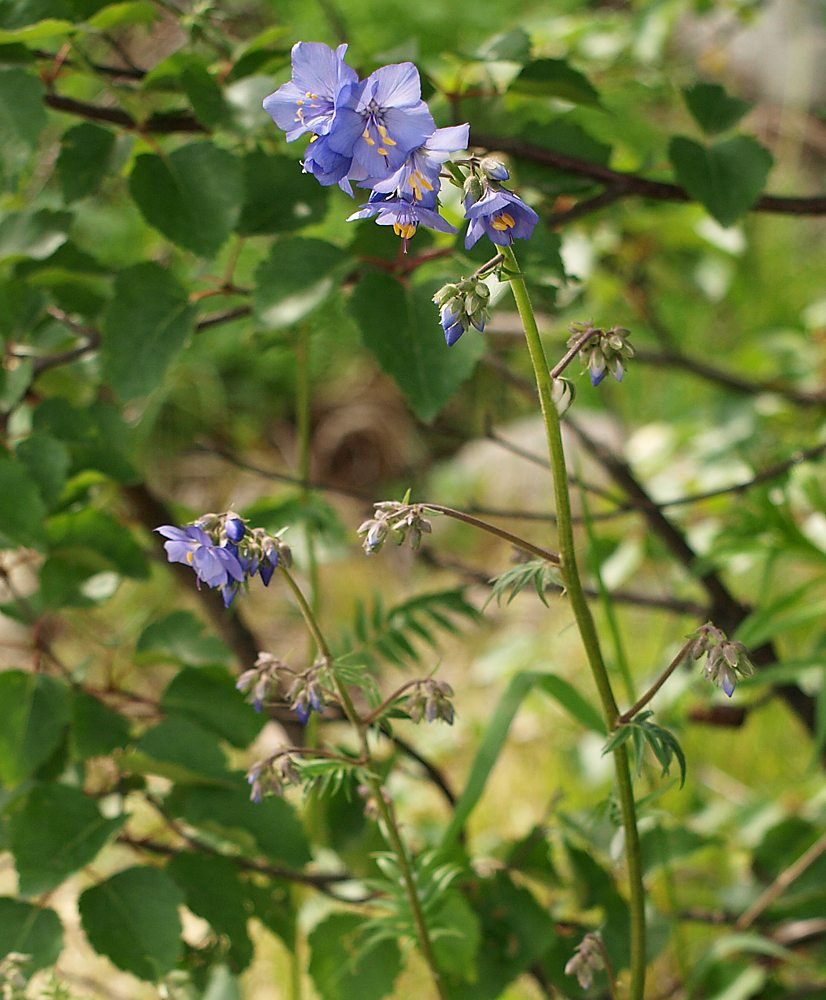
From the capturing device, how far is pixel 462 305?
61 centimetres

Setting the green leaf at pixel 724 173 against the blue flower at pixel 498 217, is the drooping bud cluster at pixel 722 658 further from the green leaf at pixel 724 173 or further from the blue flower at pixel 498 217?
the green leaf at pixel 724 173

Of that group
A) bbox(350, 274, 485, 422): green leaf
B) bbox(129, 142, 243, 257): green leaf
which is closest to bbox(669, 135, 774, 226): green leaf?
bbox(350, 274, 485, 422): green leaf

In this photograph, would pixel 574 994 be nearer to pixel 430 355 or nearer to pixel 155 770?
pixel 155 770

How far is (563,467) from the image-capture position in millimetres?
641

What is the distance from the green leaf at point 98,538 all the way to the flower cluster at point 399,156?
1.77 ft

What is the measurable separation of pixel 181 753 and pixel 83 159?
0.52m

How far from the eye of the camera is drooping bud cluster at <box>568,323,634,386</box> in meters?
0.63

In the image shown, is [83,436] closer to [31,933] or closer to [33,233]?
[33,233]

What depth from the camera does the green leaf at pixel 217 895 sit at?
0.97m

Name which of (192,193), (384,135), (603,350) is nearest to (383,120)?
(384,135)

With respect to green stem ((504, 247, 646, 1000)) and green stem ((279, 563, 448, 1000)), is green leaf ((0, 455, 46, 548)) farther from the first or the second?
green stem ((504, 247, 646, 1000))

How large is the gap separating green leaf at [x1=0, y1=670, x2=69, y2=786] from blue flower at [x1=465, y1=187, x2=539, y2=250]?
2.06 feet

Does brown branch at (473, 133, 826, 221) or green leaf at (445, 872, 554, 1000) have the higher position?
brown branch at (473, 133, 826, 221)

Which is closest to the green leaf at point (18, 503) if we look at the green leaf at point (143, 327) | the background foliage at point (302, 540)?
the background foliage at point (302, 540)
